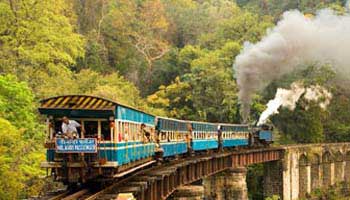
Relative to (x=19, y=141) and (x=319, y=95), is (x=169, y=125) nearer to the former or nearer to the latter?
(x=19, y=141)

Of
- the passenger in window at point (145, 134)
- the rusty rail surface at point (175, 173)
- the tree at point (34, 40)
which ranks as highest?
the tree at point (34, 40)

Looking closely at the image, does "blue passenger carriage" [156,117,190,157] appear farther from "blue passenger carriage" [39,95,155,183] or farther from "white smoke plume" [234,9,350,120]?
"white smoke plume" [234,9,350,120]

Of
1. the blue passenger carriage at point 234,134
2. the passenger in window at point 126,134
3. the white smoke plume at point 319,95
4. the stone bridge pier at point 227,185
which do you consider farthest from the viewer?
the white smoke plume at point 319,95

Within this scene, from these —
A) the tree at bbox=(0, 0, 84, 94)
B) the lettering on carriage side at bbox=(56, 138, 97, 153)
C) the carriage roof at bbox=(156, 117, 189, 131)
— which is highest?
the tree at bbox=(0, 0, 84, 94)

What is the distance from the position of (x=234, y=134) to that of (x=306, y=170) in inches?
623

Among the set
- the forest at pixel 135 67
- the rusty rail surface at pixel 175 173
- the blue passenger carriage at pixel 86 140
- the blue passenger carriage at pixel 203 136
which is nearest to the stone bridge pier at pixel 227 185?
the rusty rail surface at pixel 175 173

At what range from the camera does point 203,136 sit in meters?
37.2

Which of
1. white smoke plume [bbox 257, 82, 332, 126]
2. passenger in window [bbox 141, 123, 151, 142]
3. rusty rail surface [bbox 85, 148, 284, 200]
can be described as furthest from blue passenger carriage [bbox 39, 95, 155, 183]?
white smoke plume [bbox 257, 82, 332, 126]

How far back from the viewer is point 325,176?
59688 mm

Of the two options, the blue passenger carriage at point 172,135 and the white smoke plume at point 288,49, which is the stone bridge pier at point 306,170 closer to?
the white smoke plume at point 288,49

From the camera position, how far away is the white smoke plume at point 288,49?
146ft

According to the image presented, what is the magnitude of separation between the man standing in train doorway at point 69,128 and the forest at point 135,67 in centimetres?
1293

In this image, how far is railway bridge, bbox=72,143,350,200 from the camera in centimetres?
2342

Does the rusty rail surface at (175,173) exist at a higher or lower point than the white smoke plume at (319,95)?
lower
